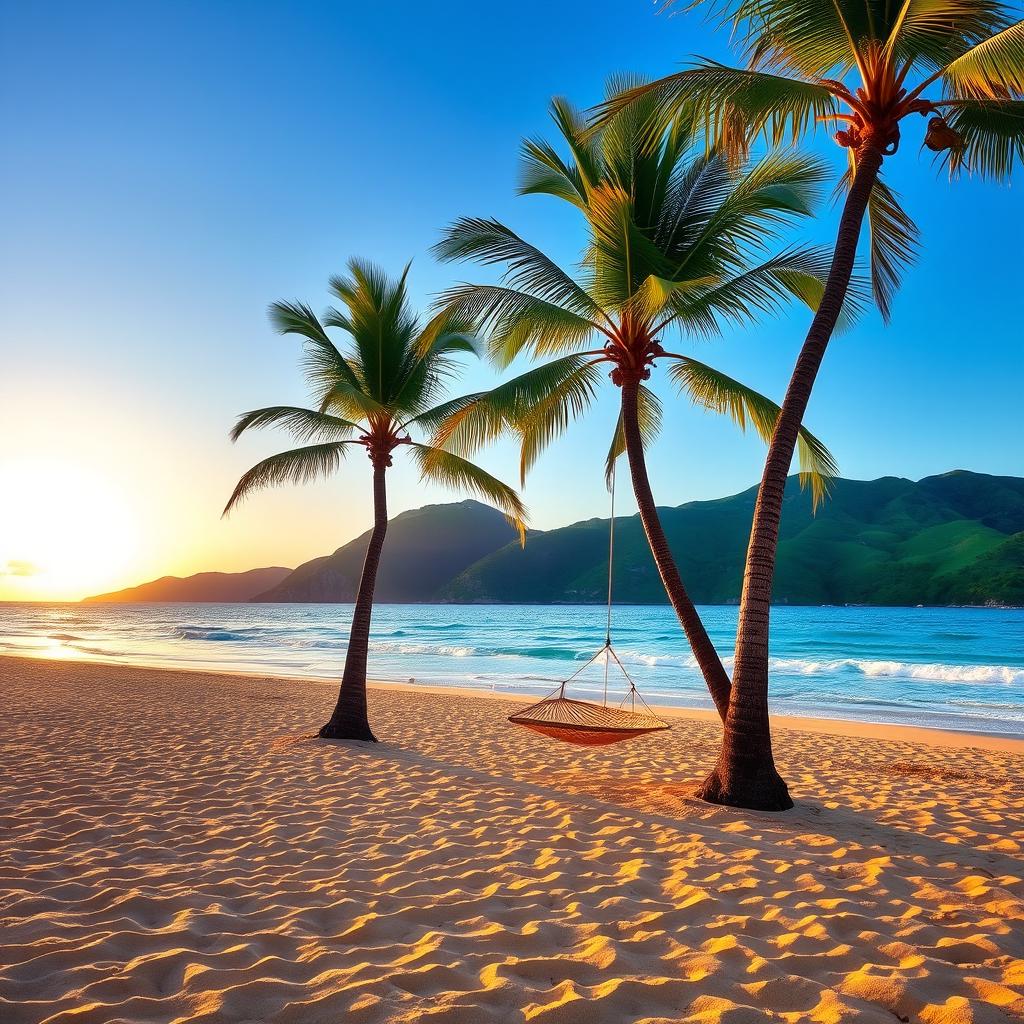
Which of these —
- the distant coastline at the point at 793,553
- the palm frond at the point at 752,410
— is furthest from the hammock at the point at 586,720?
the distant coastline at the point at 793,553

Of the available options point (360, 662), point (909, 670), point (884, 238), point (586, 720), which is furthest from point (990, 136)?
point (909, 670)

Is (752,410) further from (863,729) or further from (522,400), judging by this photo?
(863,729)

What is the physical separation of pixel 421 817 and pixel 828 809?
10.0ft

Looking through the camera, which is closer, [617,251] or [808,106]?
[808,106]

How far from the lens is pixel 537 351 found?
24.3 feet

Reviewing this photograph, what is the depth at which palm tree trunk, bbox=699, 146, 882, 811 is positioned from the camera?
200 inches

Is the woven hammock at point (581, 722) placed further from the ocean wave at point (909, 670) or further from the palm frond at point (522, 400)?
the ocean wave at point (909, 670)

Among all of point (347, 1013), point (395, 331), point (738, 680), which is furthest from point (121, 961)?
point (395, 331)

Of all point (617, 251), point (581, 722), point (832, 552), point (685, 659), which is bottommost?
point (685, 659)

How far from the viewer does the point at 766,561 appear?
5090 mm

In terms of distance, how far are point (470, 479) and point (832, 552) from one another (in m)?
78.6

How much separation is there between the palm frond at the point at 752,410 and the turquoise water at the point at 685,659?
9.20 m

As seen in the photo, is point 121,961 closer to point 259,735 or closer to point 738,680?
point 738,680

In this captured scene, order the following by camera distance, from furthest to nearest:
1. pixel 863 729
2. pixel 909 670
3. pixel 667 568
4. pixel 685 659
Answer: pixel 685 659
pixel 909 670
pixel 863 729
pixel 667 568
